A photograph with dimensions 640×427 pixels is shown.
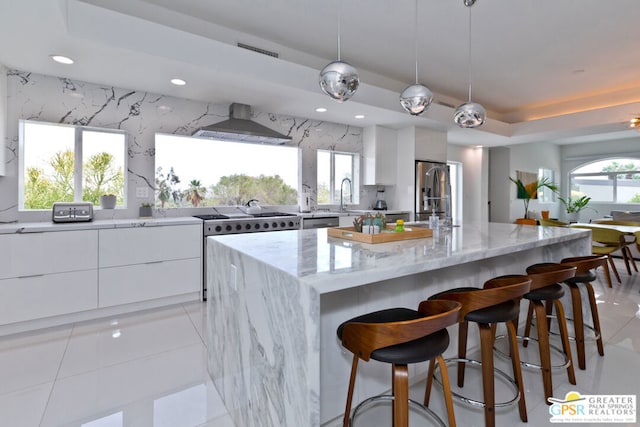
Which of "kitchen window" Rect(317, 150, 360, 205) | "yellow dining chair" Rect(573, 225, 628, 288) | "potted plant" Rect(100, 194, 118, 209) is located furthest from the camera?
"kitchen window" Rect(317, 150, 360, 205)

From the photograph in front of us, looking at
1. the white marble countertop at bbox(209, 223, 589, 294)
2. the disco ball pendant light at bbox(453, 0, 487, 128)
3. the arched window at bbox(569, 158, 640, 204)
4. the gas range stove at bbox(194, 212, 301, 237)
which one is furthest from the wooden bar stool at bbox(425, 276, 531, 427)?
the arched window at bbox(569, 158, 640, 204)

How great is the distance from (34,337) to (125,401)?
5.10ft

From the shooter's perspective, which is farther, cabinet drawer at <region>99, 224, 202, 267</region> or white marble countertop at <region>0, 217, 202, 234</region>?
cabinet drawer at <region>99, 224, 202, 267</region>

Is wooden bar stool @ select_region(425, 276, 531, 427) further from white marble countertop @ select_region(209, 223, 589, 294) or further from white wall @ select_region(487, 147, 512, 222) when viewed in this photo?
white wall @ select_region(487, 147, 512, 222)

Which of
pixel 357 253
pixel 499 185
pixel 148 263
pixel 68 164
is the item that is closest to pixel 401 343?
pixel 357 253

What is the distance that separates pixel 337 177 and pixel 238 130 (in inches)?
85.5

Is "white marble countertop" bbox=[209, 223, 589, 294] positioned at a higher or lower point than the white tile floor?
higher

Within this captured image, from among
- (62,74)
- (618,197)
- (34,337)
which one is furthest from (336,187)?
(618,197)

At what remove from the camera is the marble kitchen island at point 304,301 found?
3.82 feet

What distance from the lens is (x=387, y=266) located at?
1.32 metres

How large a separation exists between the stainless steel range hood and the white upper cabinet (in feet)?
5.94

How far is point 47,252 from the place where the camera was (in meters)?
2.85

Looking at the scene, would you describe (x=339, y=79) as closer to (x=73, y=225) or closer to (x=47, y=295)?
(x=73, y=225)

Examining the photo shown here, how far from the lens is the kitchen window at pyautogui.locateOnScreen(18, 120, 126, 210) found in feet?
11.0
